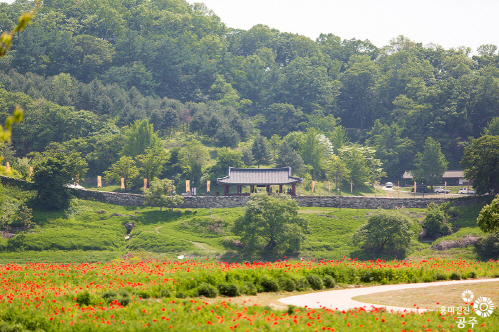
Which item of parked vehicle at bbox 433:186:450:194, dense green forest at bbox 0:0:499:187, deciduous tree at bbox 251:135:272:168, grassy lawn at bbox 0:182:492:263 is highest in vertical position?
dense green forest at bbox 0:0:499:187

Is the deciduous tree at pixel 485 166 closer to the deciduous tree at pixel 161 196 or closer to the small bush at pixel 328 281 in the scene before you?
the deciduous tree at pixel 161 196

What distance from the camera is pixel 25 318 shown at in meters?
12.9

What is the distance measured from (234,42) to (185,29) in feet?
36.0

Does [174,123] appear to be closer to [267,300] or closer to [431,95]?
[431,95]

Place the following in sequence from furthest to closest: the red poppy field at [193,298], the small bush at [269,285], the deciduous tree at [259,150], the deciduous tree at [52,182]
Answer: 1. the deciduous tree at [259,150]
2. the deciduous tree at [52,182]
3. the small bush at [269,285]
4. the red poppy field at [193,298]

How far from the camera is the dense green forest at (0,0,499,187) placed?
5869 centimetres

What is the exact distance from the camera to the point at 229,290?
14680 millimetres

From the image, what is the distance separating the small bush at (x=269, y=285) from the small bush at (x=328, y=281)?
2038 mm

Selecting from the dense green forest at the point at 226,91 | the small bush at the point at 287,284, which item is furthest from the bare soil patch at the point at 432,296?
the dense green forest at the point at 226,91

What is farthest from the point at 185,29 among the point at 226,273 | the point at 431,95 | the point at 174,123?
the point at 226,273

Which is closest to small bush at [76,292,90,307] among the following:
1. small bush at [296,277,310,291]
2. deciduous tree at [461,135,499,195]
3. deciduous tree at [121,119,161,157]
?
small bush at [296,277,310,291]

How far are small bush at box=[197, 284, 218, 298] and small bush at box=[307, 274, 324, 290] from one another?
3.46 metres

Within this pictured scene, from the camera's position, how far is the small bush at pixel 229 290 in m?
14.7

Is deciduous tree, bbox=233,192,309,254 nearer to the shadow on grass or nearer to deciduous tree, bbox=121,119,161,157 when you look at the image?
the shadow on grass
